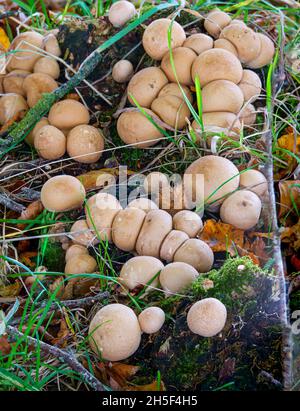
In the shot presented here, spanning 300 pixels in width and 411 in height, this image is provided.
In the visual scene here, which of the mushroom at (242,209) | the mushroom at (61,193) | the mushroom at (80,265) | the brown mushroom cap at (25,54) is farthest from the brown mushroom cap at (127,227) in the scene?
the brown mushroom cap at (25,54)

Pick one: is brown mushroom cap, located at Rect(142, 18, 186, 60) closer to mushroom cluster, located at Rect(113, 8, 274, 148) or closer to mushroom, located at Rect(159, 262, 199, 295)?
mushroom cluster, located at Rect(113, 8, 274, 148)

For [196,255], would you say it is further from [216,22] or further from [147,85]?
[216,22]

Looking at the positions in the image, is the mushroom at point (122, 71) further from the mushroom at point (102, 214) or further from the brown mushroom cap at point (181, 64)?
the mushroom at point (102, 214)

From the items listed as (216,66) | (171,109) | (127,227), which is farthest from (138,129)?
(127,227)

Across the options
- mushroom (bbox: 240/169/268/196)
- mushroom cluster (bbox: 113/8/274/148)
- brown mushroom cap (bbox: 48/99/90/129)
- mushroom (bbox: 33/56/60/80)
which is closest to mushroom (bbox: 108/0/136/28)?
mushroom cluster (bbox: 113/8/274/148)

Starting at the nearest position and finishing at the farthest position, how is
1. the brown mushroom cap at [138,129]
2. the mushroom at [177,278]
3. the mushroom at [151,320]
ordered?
the mushroom at [151,320] < the mushroom at [177,278] < the brown mushroom cap at [138,129]
